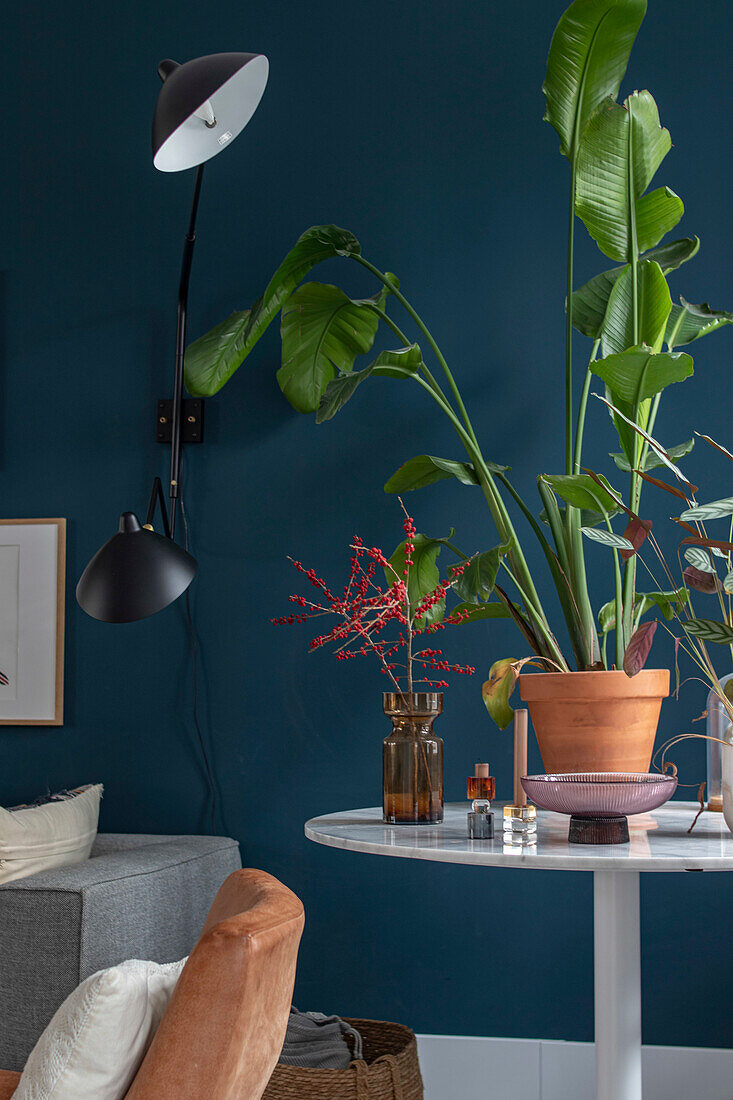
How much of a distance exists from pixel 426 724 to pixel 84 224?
1.92 metres

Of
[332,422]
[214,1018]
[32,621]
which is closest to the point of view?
[214,1018]

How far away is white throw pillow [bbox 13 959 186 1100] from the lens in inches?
43.2

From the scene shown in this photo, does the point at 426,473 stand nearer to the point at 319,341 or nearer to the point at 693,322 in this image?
the point at 319,341

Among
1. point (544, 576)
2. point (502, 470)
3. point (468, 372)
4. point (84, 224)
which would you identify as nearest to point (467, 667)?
point (544, 576)

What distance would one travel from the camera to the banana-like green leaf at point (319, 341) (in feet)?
7.99

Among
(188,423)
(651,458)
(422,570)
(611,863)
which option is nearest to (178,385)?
(188,423)

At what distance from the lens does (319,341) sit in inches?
98.4

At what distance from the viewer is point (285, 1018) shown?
1.23 meters

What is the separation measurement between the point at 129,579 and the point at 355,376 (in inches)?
26.8

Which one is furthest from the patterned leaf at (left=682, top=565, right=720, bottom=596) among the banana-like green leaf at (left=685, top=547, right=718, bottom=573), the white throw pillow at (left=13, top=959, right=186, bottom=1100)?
Answer: the white throw pillow at (left=13, top=959, right=186, bottom=1100)

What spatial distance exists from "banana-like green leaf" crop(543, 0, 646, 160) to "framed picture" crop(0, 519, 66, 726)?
Result: 5.44 feet

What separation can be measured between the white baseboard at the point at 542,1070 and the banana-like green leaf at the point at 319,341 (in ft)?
5.30

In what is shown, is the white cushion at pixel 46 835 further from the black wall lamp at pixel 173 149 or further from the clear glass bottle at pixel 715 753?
the clear glass bottle at pixel 715 753

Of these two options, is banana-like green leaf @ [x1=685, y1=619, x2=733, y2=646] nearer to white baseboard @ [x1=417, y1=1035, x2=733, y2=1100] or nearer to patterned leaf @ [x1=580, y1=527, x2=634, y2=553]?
patterned leaf @ [x1=580, y1=527, x2=634, y2=553]
